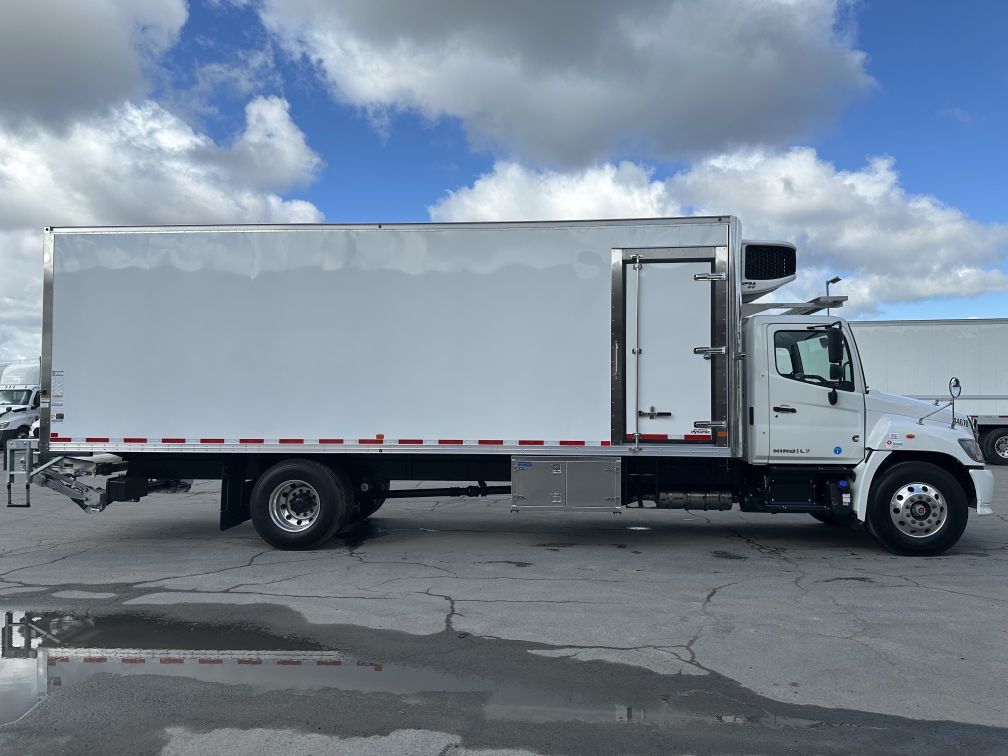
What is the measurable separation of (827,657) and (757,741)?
1.50 metres

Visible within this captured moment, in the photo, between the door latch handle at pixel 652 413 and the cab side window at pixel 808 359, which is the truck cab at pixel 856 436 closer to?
the cab side window at pixel 808 359

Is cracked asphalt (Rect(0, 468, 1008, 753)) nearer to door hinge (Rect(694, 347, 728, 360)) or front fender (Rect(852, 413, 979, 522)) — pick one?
front fender (Rect(852, 413, 979, 522))

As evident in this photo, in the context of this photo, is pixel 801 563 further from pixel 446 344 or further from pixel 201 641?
pixel 201 641

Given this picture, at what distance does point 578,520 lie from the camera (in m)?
10.8

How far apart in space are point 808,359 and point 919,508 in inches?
75.2

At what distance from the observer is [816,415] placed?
328 inches

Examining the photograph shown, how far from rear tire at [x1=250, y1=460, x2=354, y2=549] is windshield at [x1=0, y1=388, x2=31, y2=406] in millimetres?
20159

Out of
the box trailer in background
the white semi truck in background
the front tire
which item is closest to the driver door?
the front tire

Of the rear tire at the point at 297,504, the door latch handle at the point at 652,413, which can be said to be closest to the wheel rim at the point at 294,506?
the rear tire at the point at 297,504

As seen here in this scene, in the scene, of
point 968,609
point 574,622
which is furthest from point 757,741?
point 968,609

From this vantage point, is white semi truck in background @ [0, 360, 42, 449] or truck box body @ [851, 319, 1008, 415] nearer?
truck box body @ [851, 319, 1008, 415]

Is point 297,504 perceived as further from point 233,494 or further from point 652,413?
point 652,413

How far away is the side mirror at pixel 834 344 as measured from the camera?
27.3 ft

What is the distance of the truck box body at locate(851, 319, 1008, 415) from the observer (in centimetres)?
1895
